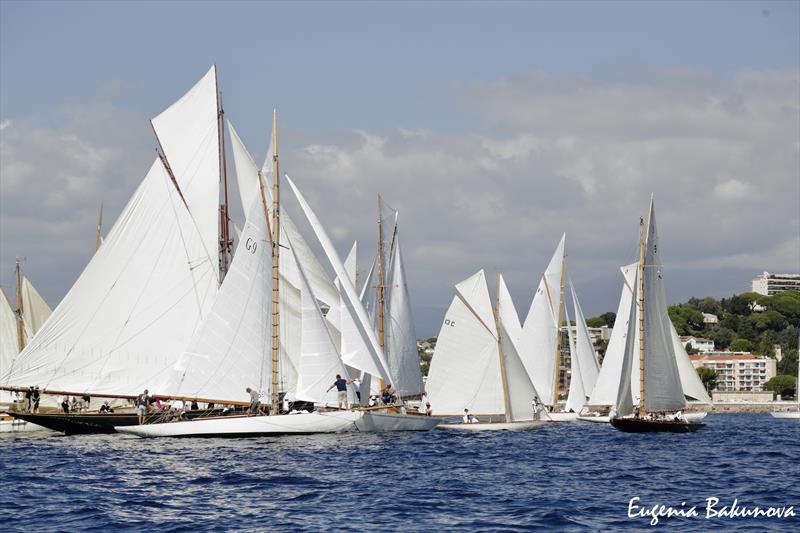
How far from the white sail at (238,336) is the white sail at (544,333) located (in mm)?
42265

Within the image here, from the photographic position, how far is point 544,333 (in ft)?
316

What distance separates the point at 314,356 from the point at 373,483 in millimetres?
17094

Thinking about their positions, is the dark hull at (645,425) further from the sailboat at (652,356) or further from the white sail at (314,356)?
the white sail at (314,356)

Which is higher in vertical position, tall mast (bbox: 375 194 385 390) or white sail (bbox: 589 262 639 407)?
tall mast (bbox: 375 194 385 390)

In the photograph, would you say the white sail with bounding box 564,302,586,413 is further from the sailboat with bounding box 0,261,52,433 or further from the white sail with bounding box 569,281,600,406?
the sailboat with bounding box 0,261,52,433

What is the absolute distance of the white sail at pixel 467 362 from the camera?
6975 centimetres

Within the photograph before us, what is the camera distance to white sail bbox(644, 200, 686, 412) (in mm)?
70750

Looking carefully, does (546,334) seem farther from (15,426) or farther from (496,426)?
(15,426)

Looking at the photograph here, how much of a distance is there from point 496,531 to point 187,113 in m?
42.5

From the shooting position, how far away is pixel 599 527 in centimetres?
2994

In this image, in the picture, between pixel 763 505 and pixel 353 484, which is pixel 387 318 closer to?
pixel 353 484

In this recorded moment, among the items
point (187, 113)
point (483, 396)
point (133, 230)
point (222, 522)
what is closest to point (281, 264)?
point (133, 230)

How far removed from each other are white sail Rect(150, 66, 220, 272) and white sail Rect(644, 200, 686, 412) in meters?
25.6

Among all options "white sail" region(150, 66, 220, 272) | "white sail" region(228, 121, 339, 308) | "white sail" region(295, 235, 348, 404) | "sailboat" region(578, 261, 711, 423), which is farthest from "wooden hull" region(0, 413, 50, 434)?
"sailboat" region(578, 261, 711, 423)
